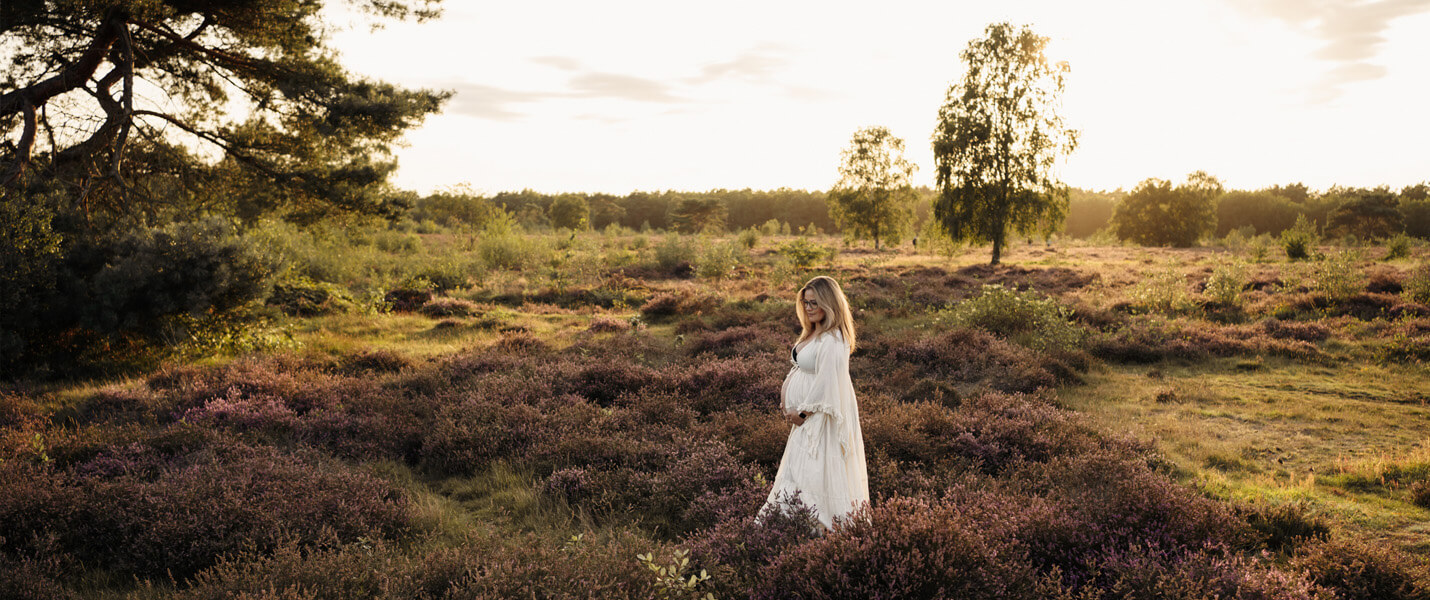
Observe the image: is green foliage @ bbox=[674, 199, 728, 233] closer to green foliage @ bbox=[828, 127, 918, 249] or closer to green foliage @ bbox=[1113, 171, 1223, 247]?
green foliage @ bbox=[828, 127, 918, 249]

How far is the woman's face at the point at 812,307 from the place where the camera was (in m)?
4.83

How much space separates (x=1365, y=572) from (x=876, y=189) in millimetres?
47511

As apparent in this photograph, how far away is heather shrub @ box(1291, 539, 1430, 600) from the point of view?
410 cm

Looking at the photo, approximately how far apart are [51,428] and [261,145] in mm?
7321

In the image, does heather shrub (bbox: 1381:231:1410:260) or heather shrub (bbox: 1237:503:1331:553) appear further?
heather shrub (bbox: 1381:231:1410:260)

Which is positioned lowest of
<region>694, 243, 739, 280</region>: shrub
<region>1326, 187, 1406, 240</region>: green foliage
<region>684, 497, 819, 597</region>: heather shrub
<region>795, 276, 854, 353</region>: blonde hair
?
<region>684, 497, 819, 597</region>: heather shrub

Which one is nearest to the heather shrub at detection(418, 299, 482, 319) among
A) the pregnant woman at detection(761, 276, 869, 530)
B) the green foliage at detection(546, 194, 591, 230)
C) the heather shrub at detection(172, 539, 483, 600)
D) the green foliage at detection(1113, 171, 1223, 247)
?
the heather shrub at detection(172, 539, 483, 600)

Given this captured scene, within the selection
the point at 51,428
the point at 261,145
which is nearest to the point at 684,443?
the point at 51,428

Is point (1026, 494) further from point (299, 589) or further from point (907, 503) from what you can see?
point (299, 589)

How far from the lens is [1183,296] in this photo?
16875 mm

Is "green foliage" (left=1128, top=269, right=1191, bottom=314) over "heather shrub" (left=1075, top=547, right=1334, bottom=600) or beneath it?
over

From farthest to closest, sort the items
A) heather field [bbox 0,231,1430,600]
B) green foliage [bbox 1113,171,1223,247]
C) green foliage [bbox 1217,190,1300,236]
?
green foliage [bbox 1217,190,1300,236] < green foliage [bbox 1113,171,1223,247] < heather field [bbox 0,231,1430,600]

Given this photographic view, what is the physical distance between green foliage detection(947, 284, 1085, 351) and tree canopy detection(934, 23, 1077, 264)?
19.2m

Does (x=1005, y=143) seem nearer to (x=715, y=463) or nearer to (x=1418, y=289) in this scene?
(x=1418, y=289)
